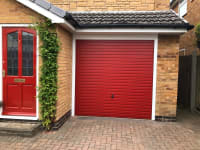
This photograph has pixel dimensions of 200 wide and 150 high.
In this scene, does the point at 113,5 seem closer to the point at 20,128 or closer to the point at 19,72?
the point at 19,72

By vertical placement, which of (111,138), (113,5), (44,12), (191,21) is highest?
(191,21)

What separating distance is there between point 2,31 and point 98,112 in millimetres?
3733

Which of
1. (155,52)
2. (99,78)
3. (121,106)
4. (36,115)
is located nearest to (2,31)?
(36,115)

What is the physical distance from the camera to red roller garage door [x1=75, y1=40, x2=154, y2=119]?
5.16 meters

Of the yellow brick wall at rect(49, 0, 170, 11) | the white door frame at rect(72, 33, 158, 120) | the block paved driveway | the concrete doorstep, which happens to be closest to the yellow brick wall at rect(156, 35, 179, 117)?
the white door frame at rect(72, 33, 158, 120)

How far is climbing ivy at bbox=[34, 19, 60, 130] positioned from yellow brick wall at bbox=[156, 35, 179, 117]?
3179 mm

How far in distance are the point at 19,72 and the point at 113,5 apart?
3.99 m

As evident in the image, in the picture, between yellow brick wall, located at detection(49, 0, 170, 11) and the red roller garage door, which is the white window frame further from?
the red roller garage door

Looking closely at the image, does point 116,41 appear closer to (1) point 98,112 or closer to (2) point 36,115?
(1) point 98,112

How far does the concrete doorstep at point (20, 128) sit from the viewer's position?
379cm

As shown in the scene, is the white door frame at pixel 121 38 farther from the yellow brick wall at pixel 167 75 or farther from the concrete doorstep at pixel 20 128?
the concrete doorstep at pixel 20 128

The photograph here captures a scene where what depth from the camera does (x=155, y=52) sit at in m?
5.03

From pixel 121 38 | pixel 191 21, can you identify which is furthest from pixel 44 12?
pixel 191 21

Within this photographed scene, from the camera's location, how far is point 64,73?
15.2ft
